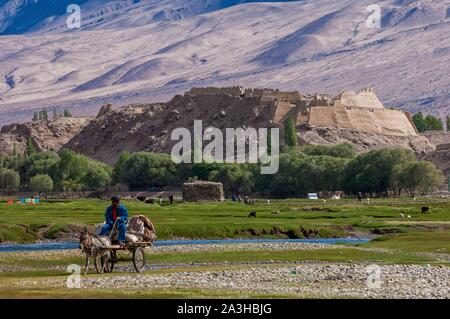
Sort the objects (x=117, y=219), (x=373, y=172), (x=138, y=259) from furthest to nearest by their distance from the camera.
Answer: (x=373, y=172)
(x=138, y=259)
(x=117, y=219)

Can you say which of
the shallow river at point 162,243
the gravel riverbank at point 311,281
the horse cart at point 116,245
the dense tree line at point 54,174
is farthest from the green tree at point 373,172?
the horse cart at point 116,245

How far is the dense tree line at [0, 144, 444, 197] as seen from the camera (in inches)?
5477

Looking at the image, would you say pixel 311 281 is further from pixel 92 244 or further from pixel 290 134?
pixel 290 134

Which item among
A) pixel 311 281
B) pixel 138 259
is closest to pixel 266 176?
pixel 138 259

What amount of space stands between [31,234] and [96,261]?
1223 inches

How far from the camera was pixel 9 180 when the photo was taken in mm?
181875

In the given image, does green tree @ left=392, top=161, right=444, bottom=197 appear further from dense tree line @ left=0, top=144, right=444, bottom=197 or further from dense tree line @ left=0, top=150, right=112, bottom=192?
dense tree line @ left=0, top=150, right=112, bottom=192

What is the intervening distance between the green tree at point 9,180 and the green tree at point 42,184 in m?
9.00

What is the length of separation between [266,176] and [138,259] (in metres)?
116

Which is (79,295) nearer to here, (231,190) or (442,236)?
(442,236)

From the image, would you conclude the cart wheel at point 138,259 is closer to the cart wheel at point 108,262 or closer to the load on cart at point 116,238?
the load on cart at point 116,238

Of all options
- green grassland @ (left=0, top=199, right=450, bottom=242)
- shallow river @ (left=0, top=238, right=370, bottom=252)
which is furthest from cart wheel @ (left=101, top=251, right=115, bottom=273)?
green grassland @ (left=0, top=199, right=450, bottom=242)

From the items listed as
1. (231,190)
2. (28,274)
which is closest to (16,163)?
(231,190)

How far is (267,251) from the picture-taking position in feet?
191
